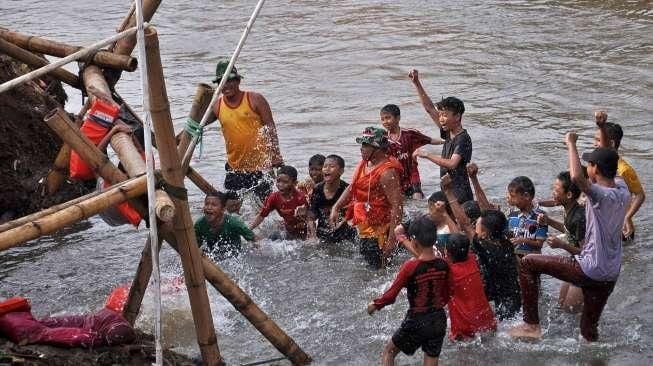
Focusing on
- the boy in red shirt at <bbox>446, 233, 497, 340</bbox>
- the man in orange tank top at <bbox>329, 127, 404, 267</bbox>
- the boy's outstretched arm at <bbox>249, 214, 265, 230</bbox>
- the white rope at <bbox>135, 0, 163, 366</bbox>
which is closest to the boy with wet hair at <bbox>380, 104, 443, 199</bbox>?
the man in orange tank top at <bbox>329, 127, 404, 267</bbox>

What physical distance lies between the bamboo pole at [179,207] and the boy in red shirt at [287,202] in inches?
117

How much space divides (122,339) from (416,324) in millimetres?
1757

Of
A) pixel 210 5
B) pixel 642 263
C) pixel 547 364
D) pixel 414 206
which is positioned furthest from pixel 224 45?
pixel 547 364

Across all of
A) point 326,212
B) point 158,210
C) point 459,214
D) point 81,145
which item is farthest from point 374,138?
point 158,210

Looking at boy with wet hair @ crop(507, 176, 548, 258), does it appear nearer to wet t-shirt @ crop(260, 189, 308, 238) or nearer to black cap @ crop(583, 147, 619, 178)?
black cap @ crop(583, 147, 619, 178)

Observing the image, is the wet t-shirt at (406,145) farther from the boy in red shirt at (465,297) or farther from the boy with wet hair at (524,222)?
the boy in red shirt at (465,297)

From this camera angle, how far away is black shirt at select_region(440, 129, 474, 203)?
8.51 meters

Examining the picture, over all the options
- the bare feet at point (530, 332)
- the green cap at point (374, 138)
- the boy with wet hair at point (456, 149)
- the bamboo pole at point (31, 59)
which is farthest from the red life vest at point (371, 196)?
the bamboo pole at point (31, 59)

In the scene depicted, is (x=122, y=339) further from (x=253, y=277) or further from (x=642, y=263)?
(x=642, y=263)

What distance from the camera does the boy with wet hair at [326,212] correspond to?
9.14 metres

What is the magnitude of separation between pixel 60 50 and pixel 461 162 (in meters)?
3.20

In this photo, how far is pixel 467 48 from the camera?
16.4 meters

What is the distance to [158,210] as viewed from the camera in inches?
221

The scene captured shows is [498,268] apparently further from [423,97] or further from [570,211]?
[423,97]
